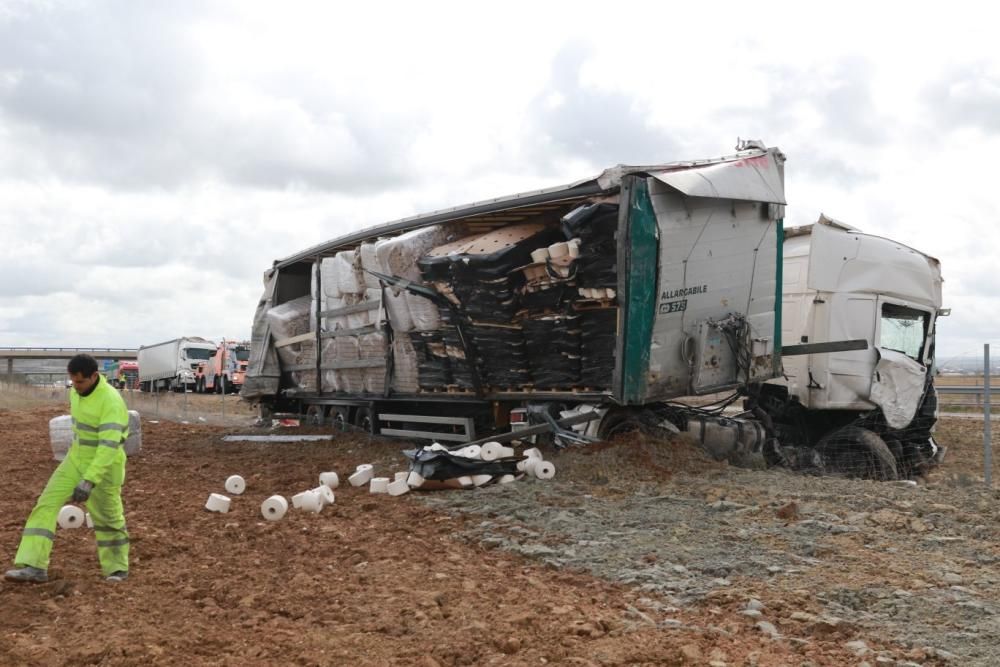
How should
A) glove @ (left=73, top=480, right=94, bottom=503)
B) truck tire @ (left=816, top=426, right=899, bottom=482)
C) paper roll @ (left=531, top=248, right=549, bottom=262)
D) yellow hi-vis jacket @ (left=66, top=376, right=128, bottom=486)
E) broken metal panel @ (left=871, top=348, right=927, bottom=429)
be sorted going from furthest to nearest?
broken metal panel @ (left=871, top=348, right=927, bottom=429) < truck tire @ (left=816, top=426, right=899, bottom=482) < paper roll @ (left=531, top=248, right=549, bottom=262) < yellow hi-vis jacket @ (left=66, top=376, right=128, bottom=486) < glove @ (left=73, top=480, right=94, bottom=503)

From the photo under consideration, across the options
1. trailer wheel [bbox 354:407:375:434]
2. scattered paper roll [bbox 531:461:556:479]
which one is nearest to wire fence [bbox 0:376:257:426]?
trailer wheel [bbox 354:407:375:434]

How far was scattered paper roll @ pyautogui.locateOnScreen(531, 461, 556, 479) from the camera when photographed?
346 inches

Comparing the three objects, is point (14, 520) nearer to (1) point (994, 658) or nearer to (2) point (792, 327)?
(1) point (994, 658)

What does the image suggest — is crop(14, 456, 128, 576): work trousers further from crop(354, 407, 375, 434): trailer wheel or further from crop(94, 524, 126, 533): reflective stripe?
crop(354, 407, 375, 434): trailer wheel

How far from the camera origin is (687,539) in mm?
6355

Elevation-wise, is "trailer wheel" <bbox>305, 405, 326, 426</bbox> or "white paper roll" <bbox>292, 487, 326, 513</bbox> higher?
"trailer wheel" <bbox>305, 405, 326, 426</bbox>

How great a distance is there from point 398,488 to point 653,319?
2856 millimetres

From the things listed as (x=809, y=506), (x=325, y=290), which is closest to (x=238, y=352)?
(x=325, y=290)

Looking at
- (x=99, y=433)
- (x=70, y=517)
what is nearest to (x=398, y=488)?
(x=70, y=517)

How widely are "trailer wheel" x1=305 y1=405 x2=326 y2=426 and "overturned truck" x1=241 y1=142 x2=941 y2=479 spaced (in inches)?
107

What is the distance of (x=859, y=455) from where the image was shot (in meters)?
11.4

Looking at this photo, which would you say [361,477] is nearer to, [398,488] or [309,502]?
[398,488]

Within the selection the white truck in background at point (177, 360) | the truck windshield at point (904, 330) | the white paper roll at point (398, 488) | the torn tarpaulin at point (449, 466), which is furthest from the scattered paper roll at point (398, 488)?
the white truck in background at point (177, 360)

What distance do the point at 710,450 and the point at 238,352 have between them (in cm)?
3194
